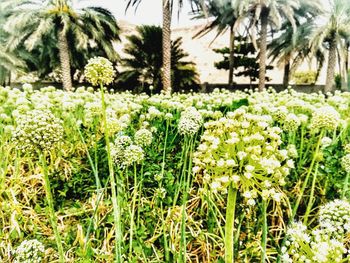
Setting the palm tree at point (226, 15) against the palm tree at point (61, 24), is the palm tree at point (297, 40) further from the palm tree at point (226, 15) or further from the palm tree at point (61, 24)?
the palm tree at point (61, 24)

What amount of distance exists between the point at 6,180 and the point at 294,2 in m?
27.1

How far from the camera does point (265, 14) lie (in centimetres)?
2898

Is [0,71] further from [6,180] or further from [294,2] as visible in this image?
[6,180]

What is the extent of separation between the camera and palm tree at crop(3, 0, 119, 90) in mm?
24391

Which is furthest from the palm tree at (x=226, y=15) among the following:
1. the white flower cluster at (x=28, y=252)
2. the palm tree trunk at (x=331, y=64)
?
the white flower cluster at (x=28, y=252)

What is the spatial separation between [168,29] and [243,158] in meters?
21.2

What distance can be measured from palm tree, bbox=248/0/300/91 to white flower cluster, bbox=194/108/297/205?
1029 inches

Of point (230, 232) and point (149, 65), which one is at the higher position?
point (149, 65)

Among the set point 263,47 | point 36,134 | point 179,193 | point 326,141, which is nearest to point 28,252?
point 36,134

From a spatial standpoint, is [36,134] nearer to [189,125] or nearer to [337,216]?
[189,125]

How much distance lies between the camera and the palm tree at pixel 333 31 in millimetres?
26391

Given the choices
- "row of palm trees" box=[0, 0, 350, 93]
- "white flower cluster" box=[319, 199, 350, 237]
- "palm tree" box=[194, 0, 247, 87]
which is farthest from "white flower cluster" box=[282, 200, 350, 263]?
"palm tree" box=[194, 0, 247, 87]

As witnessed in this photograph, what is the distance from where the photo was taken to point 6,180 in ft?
11.2

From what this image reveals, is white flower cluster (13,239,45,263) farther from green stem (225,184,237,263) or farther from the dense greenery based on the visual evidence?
green stem (225,184,237,263)
